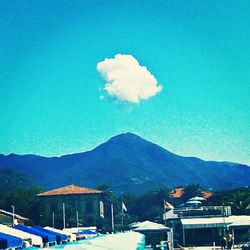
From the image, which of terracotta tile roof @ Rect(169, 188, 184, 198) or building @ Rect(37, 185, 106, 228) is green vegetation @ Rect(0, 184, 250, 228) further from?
building @ Rect(37, 185, 106, 228)

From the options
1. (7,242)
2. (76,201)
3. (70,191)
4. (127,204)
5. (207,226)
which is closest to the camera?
(7,242)

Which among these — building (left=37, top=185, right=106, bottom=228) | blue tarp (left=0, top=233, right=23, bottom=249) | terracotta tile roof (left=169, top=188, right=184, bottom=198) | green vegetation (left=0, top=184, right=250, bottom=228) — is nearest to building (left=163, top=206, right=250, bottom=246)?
green vegetation (left=0, top=184, right=250, bottom=228)

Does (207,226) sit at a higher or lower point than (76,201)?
lower

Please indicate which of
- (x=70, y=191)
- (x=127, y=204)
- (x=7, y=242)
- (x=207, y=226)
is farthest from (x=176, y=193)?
(x=7, y=242)

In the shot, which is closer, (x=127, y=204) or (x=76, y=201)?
(x=76, y=201)

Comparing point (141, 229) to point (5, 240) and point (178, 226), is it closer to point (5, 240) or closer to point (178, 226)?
point (178, 226)

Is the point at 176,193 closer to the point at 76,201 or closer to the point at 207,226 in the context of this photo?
the point at 76,201

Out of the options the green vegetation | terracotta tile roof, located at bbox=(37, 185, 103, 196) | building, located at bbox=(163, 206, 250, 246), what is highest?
terracotta tile roof, located at bbox=(37, 185, 103, 196)

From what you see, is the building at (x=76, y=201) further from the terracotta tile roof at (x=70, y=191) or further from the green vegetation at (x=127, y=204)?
the green vegetation at (x=127, y=204)

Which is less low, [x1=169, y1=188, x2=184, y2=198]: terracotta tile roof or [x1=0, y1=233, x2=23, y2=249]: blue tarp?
[x1=169, y1=188, x2=184, y2=198]: terracotta tile roof

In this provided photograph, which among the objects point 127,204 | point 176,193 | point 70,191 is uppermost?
point 70,191

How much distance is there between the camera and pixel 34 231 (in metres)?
25.5

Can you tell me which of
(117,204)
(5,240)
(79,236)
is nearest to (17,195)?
(117,204)

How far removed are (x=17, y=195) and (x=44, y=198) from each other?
5.33m
